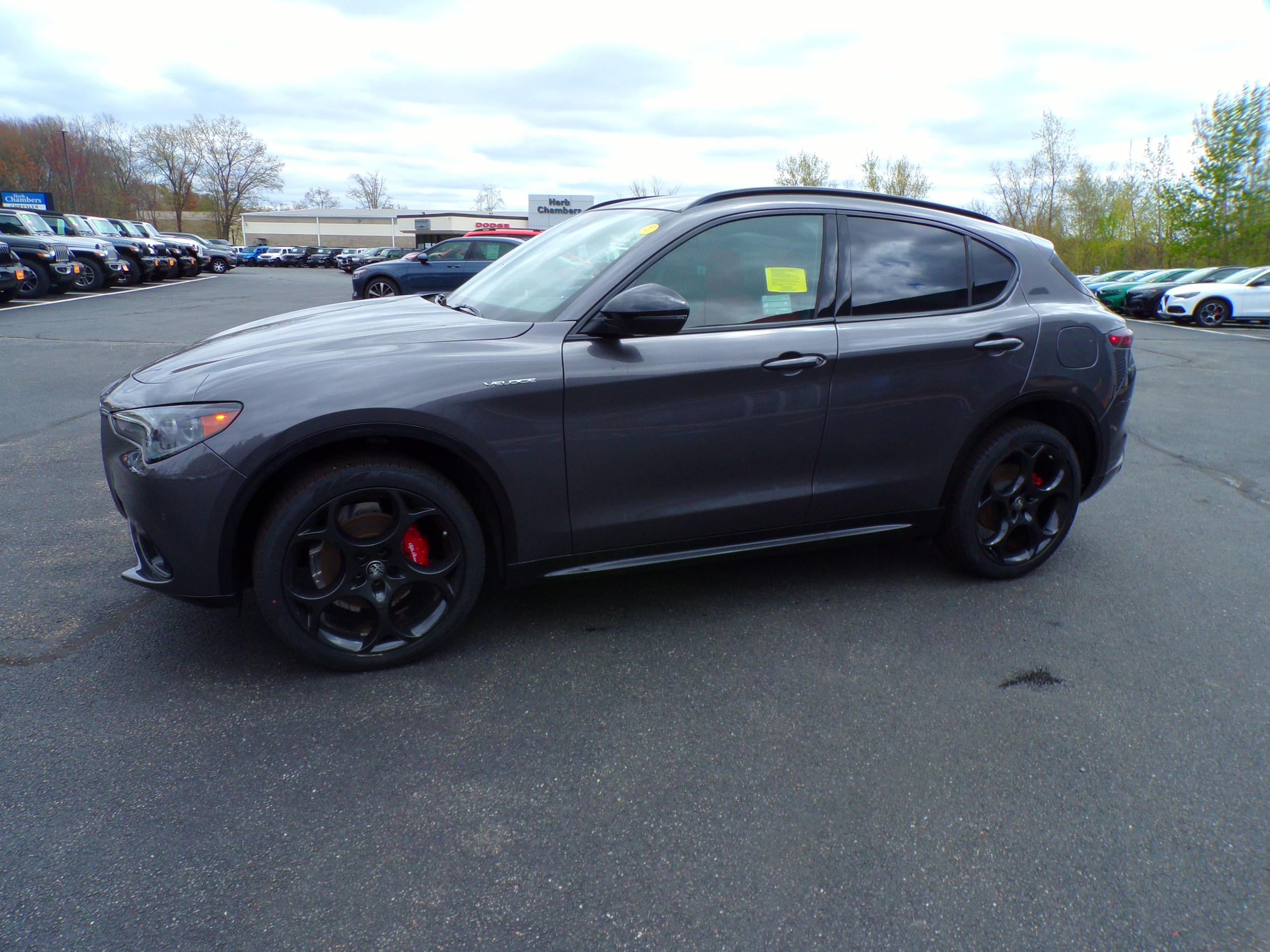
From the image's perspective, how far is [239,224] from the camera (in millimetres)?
105500

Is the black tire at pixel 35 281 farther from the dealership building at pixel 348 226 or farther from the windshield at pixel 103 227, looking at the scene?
the dealership building at pixel 348 226

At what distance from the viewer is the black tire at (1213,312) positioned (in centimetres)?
2239

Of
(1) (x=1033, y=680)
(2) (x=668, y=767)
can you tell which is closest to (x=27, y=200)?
(2) (x=668, y=767)

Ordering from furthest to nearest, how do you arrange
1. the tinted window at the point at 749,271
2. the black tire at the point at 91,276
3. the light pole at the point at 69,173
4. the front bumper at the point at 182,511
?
the light pole at the point at 69,173 < the black tire at the point at 91,276 < the tinted window at the point at 749,271 < the front bumper at the point at 182,511

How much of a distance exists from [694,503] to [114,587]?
2.50 metres

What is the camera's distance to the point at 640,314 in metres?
2.89

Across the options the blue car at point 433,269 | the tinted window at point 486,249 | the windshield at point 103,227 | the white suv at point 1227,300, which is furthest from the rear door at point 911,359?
the windshield at point 103,227

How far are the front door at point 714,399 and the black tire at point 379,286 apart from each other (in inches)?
606

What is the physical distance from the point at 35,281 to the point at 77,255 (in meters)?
2.78

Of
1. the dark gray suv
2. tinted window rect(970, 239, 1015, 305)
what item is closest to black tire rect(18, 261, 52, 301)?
the dark gray suv

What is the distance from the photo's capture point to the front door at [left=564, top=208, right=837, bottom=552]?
306cm

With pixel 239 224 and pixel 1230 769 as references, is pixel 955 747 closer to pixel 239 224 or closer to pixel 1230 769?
pixel 1230 769

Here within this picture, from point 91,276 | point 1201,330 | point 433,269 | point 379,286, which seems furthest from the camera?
point 91,276

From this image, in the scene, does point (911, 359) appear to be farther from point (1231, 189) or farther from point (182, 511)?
point (1231, 189)
